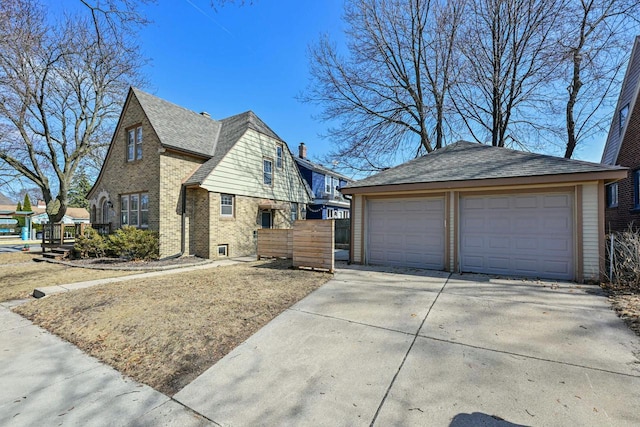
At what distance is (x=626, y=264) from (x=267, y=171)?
44.5 ft

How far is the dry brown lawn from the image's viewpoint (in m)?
3.50

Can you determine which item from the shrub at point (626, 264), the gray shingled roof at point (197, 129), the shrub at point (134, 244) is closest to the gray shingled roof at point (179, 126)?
the gray shingled roof at point (197, 129)

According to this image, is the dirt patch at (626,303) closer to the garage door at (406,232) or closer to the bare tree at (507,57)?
the garage door at (406,232)

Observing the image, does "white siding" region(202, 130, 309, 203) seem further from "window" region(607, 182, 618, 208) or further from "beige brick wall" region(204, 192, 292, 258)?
"window" region(607, 182, 618, 208)

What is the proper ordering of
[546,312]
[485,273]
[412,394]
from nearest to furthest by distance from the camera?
[412,394]
[546,312]
[485,273]

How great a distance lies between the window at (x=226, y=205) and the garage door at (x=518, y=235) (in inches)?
371

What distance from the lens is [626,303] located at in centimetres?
507

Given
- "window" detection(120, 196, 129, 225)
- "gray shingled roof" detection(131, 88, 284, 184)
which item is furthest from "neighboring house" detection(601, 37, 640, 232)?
"window" detection(120, 196, 129, 225)

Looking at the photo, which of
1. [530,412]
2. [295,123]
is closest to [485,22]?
[295,123]

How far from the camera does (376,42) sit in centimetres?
1608

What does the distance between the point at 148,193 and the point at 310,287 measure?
9125mm

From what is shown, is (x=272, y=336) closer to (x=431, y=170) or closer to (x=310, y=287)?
(x=310, y=287)

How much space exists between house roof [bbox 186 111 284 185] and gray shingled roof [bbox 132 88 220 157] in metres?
0.43

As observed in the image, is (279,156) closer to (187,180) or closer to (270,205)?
(270,205)
